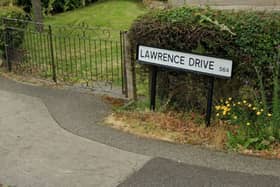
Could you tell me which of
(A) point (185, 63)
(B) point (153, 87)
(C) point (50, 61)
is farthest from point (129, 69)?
(C) point (50, 61)

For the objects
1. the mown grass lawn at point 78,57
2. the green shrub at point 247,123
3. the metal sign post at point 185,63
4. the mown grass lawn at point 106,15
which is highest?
the metal sign post at point 185,63

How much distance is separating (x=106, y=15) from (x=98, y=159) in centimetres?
1059

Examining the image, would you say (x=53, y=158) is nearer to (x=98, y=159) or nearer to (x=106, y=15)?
(x=98, y=159)

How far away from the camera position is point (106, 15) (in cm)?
1509

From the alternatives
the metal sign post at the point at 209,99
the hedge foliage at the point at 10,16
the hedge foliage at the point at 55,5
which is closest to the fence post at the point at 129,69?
the metal sign post at the point at 209,99

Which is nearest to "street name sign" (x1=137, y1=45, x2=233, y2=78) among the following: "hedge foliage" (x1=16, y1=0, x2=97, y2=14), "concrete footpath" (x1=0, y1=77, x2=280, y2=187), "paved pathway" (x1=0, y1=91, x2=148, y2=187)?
"concrete footpath" (x1=0, y1=77, x2=280, y2=187)

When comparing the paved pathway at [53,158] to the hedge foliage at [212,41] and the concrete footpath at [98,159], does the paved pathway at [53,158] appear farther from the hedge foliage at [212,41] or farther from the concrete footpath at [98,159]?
the hedge foliage at [212,41]

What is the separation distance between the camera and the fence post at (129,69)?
6.59 meters

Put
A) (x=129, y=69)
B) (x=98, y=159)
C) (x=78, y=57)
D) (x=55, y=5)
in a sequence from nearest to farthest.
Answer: (x=98, y=159) → (x=129, y=69) → (x=78, y=57) → (x=55, y=5)

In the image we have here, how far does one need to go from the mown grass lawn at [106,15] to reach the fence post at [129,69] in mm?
6493

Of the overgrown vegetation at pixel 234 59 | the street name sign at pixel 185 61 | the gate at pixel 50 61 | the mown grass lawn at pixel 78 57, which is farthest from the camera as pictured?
the mown grass lawn at pixel 78 57

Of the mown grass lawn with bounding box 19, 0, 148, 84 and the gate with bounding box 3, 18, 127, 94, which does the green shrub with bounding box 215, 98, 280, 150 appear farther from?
the gate with bounding box 3, 18, 127, 94

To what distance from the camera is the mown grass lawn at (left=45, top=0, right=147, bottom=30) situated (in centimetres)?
1403

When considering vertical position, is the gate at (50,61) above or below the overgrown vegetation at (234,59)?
below
